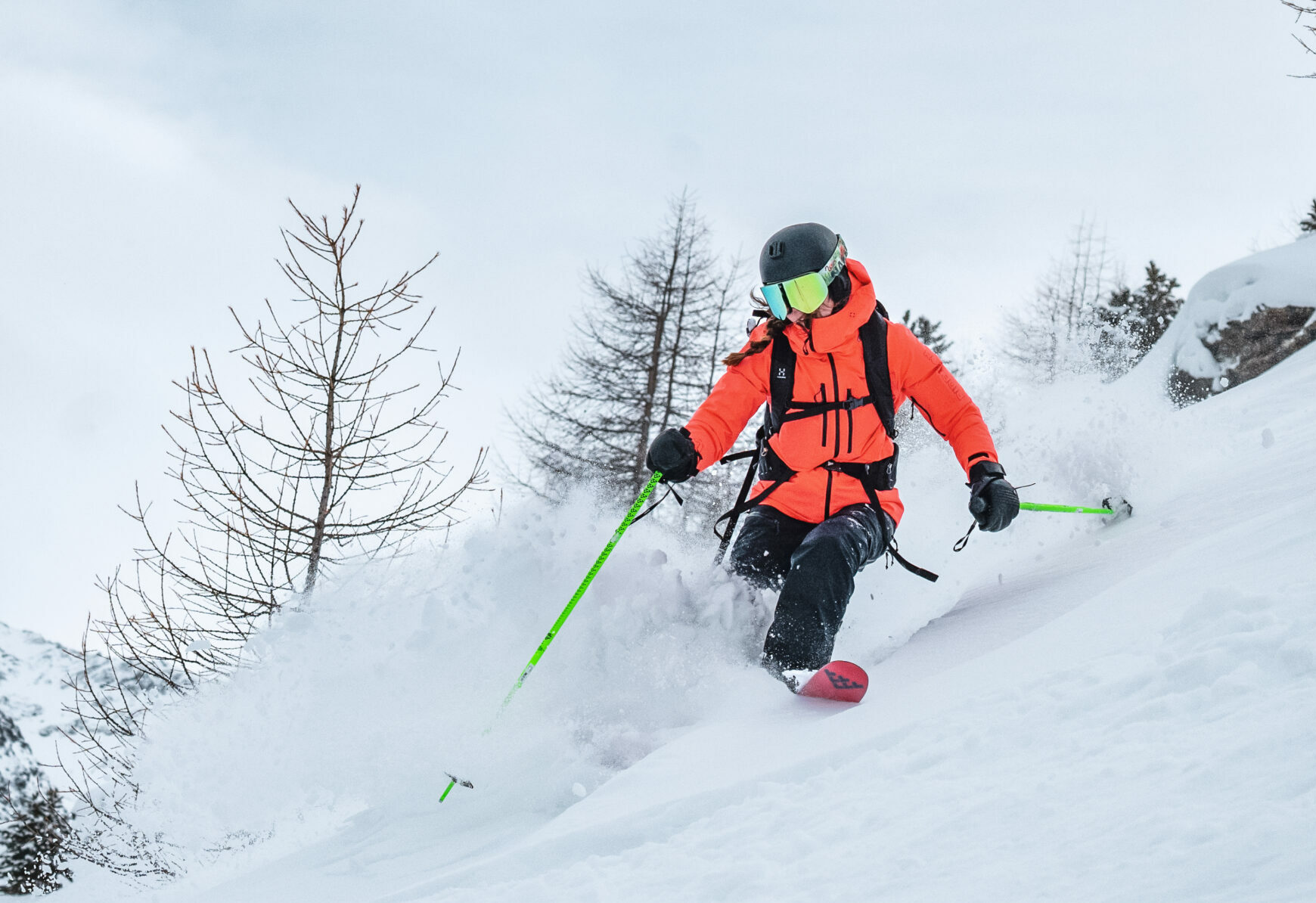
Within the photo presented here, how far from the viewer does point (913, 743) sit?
7.50 ft

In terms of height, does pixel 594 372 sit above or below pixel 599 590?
above

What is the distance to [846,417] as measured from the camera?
3.97 m

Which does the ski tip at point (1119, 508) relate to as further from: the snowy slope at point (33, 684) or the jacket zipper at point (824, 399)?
the snowy slope at point (33, 684)

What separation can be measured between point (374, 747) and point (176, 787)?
36.4 inches

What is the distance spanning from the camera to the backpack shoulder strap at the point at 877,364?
398cm

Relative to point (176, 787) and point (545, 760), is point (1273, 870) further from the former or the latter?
point (176, 787)

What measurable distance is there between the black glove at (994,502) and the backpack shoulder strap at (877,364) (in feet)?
1.82

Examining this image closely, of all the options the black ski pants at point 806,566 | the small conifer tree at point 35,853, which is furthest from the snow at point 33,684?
the black ski pants at point 806,566

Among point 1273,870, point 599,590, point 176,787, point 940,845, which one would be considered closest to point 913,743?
point 940,845

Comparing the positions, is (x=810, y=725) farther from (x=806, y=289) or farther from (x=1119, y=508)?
(x=1119, y=508)

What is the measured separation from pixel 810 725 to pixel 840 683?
0.81ft

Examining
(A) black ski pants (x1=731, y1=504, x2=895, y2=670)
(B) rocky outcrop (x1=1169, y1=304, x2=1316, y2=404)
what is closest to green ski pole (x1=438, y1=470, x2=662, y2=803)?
(A) black ski pants (x1=731, y1=504, x2=895, y2=670)

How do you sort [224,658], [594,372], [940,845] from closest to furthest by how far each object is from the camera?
[940,845] < [224,658] < [594,372]

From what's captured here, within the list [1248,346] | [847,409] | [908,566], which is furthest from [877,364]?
[1248,346]
